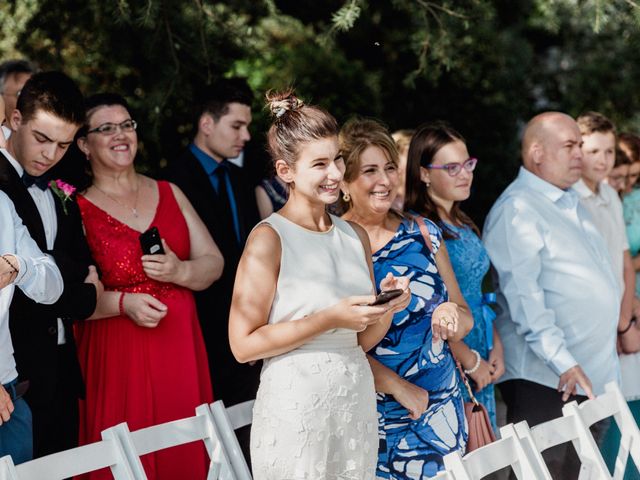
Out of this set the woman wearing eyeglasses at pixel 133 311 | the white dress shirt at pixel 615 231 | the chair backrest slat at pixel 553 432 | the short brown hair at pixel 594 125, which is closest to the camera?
the chair backrest slat at pixel 553 432

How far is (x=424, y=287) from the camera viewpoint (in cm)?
373

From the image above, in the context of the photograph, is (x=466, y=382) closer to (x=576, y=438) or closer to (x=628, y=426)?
(x=576, y=438)

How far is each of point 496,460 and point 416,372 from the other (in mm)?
676

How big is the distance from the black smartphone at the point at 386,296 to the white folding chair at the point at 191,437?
3.05 ft

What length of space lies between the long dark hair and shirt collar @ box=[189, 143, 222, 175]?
3.54ft

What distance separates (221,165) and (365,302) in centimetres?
220

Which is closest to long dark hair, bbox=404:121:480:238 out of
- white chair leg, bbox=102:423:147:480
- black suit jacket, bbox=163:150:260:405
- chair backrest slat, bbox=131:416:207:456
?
black suit jacket, bbox=163:150:260:405

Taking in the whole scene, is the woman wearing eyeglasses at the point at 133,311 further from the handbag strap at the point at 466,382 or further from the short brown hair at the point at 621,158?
the short brown hair at the point at 621,158

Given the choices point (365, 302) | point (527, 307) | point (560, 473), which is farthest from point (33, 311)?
point (560, 473)

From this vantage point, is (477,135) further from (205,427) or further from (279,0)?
(205,427)

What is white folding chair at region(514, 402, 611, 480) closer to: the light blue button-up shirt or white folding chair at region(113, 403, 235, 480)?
the light blue button-up shirt

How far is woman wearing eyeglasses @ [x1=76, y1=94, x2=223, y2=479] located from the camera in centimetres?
393

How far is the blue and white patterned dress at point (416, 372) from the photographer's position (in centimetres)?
365

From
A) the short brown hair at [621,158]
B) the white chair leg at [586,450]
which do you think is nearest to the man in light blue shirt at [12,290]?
the white chair leg at [586,450]
